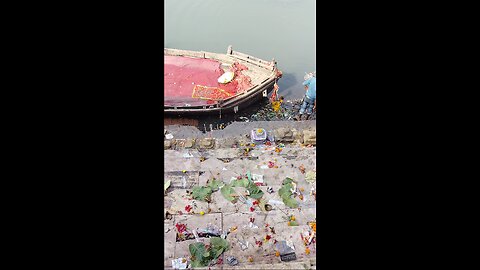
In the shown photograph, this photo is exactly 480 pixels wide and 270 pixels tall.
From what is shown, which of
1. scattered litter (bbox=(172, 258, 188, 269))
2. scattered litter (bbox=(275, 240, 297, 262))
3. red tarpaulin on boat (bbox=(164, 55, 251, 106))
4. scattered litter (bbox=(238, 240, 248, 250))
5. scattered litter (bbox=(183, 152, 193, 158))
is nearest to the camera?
scattered litter (bbox=(172, 258, 188, 269))

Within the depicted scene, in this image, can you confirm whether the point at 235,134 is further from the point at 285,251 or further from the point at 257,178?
the point at 285,251

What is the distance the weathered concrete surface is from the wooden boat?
229 centimetres

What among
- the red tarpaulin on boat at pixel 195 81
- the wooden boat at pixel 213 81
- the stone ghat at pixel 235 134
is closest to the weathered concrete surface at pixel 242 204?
the stone ghat at pixel 235 134

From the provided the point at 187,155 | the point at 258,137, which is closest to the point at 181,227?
the point at 187,155

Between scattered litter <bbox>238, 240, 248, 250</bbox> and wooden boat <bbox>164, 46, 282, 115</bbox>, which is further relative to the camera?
wooden boat <bbox>164, 46, 282, 115</bbox>

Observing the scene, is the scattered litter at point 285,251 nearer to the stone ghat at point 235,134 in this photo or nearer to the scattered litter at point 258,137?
the stone ghat at point 235,134

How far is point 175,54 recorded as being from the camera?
11312 mm

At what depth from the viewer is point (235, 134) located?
8.51m

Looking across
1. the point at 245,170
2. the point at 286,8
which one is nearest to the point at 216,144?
the point at 245,170

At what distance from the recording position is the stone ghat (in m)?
7.02

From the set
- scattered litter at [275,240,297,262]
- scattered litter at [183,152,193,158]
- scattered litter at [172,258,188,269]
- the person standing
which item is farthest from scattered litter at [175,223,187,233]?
the person standing

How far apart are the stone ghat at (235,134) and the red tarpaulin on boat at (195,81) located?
3.11ft

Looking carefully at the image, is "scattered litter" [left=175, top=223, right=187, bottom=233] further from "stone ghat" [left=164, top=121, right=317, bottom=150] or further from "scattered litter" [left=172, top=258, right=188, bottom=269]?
"stone ghat" [left=164, top=121, right=317, bottom=150]

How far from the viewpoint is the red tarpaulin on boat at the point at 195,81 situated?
9500 mm
